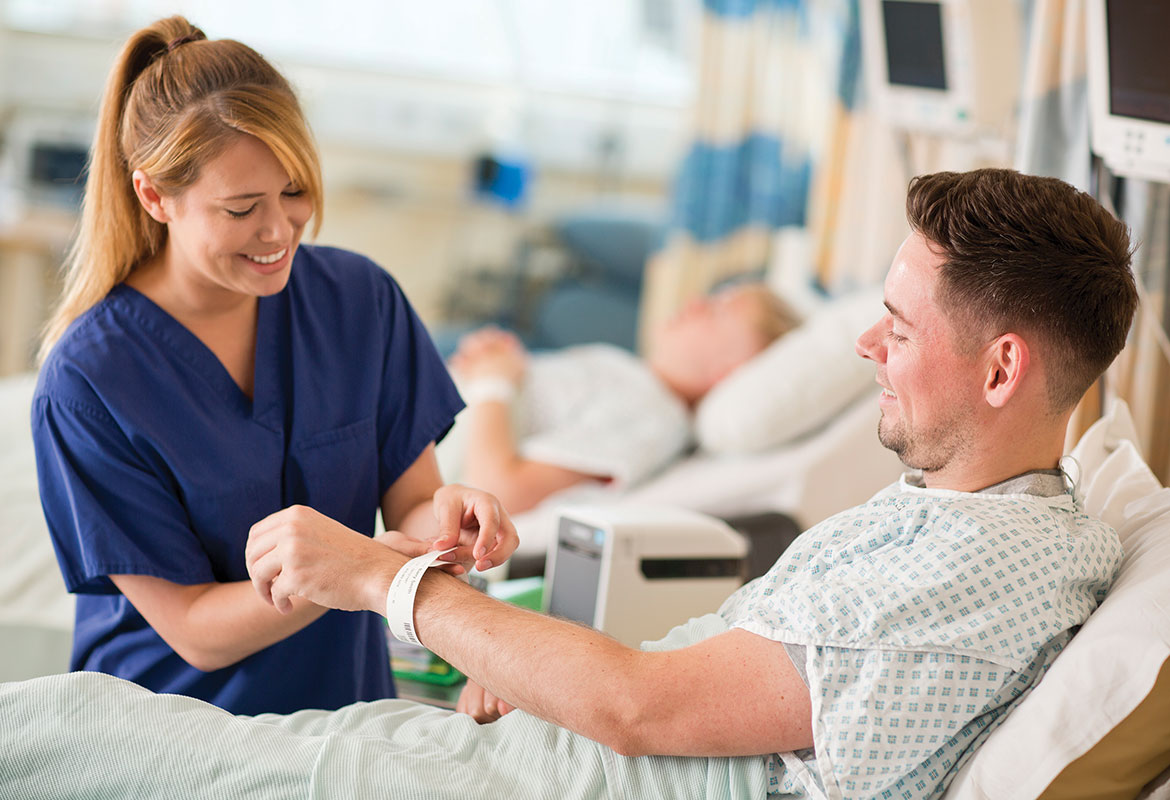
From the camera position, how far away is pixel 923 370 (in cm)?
108

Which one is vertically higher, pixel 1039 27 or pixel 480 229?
pixel 1039 27

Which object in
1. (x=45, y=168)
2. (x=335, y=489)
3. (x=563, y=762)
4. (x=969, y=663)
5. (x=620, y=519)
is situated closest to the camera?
(x=969, y=663)

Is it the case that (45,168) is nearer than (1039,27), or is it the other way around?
(1039,27)

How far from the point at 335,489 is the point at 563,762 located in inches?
18.3

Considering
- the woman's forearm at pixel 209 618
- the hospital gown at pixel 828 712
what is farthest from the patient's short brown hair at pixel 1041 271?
the woman's forearm at pixel 209 618

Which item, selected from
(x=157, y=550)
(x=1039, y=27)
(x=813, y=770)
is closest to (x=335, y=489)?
(x=157, y=550)

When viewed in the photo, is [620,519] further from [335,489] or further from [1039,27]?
[1039,27]

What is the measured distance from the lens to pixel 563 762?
41.9 inches

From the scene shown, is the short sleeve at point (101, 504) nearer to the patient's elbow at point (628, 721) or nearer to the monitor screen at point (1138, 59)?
the patient's elbow at point (628, 721)

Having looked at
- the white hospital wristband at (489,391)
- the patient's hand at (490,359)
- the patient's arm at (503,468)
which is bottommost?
the patient's arm at (503,468)

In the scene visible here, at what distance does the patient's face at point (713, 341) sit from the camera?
3006 mm

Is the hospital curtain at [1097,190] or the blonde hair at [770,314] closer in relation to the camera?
the hospital curtain at [1097,190]

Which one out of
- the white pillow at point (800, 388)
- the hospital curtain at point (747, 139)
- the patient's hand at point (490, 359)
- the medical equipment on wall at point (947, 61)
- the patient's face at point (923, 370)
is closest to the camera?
the patient's face at point (923, 370)

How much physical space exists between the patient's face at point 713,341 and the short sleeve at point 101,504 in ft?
6.61
